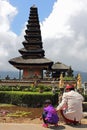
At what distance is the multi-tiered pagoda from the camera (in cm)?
6450

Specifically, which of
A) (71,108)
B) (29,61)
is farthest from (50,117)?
(29,61)

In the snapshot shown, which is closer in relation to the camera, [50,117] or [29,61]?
[50,117]

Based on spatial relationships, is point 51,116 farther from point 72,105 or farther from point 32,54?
point 32,54

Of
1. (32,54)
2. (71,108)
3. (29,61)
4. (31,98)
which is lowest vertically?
(71,108)

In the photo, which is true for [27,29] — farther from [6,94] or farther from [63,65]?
[6,94]

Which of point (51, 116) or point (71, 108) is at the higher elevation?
point (71, 108)

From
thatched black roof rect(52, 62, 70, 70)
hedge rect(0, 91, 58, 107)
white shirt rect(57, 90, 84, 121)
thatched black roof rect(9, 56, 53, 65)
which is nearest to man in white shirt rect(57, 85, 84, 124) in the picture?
white shirt rect(57, 90, 84, 121)

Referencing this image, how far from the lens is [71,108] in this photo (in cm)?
1144

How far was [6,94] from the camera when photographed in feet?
89.3

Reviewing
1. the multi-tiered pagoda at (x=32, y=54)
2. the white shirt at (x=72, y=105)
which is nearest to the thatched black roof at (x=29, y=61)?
the multi-tiered pagoda at (x=32, y=54)

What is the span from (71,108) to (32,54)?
55.7 meters

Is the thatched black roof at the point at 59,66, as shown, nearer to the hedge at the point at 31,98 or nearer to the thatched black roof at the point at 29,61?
the thatched black roof at the point at 29,61

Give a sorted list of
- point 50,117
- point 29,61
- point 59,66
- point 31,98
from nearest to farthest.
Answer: point 50,117 → point 31,98 → point 29,61 → point 59,66

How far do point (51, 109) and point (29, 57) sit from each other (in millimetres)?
55655
